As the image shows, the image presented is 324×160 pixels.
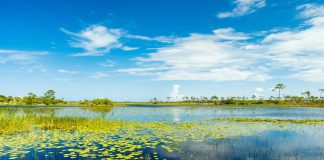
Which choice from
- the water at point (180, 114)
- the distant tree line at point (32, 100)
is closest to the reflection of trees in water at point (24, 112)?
the water at point (180, 114)

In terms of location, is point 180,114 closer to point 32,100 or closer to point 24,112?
point 24,112

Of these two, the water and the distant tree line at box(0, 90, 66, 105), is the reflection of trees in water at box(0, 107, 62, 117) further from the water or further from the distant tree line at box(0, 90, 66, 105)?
the distant tree line at box(0, 90, 66, 105)

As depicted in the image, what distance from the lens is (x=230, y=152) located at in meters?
12.3

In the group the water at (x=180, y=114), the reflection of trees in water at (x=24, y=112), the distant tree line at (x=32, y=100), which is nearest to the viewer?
the reflection of trees in water at (x=24, y=112)

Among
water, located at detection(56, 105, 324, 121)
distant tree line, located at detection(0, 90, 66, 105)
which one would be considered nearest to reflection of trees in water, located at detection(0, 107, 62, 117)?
water, located at detection(56, 105, 324, 121)

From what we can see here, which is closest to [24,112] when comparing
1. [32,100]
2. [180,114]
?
[180,114]

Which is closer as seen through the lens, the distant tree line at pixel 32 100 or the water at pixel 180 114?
the water at pixel 180 114

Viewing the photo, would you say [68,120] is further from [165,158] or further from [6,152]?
[165,158]

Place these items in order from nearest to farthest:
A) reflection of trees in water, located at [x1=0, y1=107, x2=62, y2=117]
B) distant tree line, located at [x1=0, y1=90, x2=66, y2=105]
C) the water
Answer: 1. reflection of trees in water, located at [x1=0, y1=107, x2=62, y2=117]
2. the water
3. distant tree line, located at [x1=0, y1=90, x2=66, y2=105]

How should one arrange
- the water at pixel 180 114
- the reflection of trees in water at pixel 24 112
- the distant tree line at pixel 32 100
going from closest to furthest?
the reflection of trees in water at pixel 24 112
the water at pixel 180 114
the distant tree line at pixel 32 100

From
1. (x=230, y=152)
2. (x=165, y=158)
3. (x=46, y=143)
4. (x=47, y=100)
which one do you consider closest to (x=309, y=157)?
(x=230, y=152)

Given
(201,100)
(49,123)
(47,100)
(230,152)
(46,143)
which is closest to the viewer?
(230,152)

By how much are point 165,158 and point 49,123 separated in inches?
577

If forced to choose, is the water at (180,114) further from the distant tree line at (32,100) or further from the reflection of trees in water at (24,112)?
the distant tree line at (32,100)
